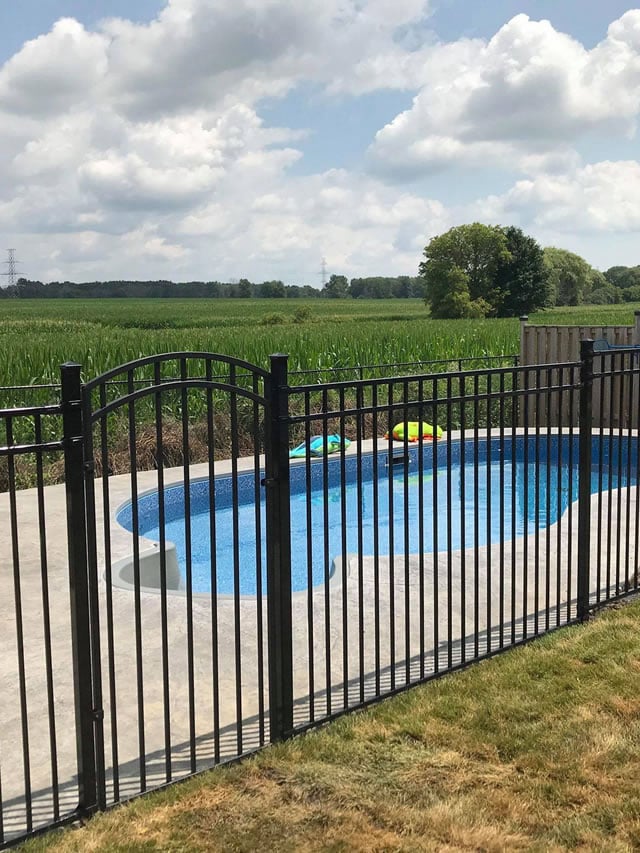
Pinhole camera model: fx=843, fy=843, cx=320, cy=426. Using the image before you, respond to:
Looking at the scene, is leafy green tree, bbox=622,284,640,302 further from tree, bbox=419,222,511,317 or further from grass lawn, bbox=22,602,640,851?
grass lawn, bbox=22,602,640,851

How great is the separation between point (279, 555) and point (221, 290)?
366ft

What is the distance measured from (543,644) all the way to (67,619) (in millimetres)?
2997

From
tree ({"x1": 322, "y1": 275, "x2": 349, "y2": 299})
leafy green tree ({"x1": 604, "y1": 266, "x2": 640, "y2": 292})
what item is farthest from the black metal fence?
leafy green tree ({"x1": 604, "y1": 266, "x2": 640, "y2": 292})

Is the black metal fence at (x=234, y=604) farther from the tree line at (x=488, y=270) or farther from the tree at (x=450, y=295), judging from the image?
the tree line at (x=488, y=270)

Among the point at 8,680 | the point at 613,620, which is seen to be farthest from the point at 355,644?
the point at 8,680

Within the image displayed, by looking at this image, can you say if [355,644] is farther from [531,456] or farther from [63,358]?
[63,358]

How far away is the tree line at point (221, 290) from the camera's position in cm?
10206

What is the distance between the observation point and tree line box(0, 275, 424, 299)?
335ft

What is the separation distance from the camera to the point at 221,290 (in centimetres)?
11306

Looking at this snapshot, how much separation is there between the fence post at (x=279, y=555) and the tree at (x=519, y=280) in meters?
67.6

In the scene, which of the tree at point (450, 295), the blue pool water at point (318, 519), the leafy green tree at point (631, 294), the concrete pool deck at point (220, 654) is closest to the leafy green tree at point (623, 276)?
the leafy green tree at point (631, 294)

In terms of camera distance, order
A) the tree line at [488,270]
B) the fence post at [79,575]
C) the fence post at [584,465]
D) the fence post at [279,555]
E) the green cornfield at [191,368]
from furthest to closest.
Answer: the tree line at [488,270] → the green cornfield at [191,368] → the fence post at [584,465] → the fence post at [279,555] → the fence post at [79,575]

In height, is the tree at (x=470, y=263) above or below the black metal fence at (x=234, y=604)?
above

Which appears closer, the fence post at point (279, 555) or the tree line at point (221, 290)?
the fence post at point (279, 555)
